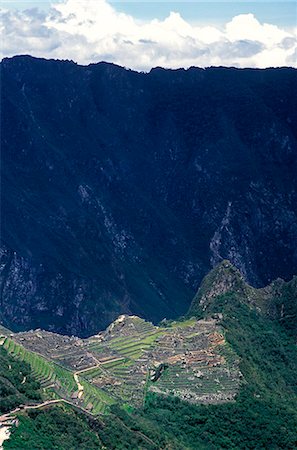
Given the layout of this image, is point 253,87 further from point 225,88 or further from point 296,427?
point 296,427

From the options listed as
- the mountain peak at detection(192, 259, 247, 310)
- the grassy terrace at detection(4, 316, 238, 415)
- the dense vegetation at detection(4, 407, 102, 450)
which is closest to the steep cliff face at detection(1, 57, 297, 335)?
the mountain peak at detection(192, 259, 247, 310)

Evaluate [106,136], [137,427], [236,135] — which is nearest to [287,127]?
[236,135]

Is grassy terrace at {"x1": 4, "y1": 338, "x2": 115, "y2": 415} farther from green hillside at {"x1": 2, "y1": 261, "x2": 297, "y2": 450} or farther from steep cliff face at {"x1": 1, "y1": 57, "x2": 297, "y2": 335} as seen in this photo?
steep cliff face at {"x1": 1, "y1": 57, "x2": 297, "y2": 335}

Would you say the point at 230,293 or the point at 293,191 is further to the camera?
the point at 293,191

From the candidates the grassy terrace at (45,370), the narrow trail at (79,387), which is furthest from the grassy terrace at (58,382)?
the narrow trail at (79,387)

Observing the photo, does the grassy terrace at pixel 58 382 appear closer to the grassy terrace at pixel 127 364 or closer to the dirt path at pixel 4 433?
the grassy terrace at pixel 127 364

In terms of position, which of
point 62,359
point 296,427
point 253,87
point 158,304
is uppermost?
point 253,87
